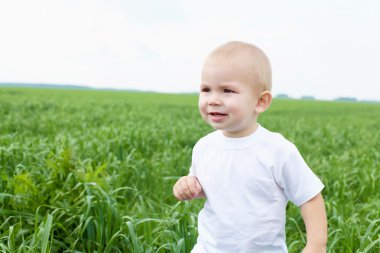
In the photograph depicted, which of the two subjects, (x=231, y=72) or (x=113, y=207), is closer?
(x=231, y=72)

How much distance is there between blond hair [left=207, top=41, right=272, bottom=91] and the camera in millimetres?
1953

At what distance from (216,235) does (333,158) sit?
236 inches

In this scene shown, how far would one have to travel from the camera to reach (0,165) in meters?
4.74

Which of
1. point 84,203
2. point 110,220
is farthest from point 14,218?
point 110,220

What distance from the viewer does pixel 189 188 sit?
85.4 inches

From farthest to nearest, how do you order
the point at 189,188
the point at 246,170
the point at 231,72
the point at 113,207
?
the point at 113,207 → the point at 189,188 → the point at 246,170 → the point at 231,72

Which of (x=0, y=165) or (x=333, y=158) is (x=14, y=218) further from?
(x=333, y=158)

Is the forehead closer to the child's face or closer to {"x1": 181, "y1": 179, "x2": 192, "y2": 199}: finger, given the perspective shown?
the child's face

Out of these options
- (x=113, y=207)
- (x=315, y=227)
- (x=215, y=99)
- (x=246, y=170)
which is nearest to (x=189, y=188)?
(x=246, y=170)

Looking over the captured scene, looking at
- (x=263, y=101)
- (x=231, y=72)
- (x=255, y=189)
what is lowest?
(x=255, y=189)

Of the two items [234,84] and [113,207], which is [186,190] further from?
[113,207]

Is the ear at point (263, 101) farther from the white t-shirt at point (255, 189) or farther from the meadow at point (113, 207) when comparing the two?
the meadow at point (113, 207)

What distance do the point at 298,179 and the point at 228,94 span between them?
0.47 metres

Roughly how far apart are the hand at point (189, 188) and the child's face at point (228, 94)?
0.33m
